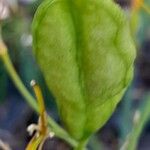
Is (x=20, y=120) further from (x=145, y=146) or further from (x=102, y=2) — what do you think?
(x=102, y=2)

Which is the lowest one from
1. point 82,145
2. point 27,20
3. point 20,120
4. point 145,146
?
point 145,146

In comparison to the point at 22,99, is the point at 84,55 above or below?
above

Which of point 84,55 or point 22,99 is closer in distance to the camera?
point 84,55

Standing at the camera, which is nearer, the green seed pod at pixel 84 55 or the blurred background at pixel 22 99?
the green seed pod at pixel 84 55

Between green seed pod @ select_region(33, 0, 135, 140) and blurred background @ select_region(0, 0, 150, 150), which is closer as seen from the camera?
green seed pod @ select_region(33, 0, 135, 140)

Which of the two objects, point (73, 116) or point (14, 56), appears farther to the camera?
point (14, 56)

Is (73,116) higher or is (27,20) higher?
(73,116)

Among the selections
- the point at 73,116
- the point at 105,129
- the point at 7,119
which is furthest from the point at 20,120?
the point at 73,116

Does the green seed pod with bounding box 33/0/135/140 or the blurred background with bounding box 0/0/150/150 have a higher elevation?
the green seed pod with bounding box 33/0/135/140
